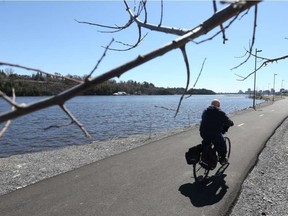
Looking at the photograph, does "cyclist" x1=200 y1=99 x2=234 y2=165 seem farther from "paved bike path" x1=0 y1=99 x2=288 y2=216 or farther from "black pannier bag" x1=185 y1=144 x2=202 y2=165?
"paved bike path" x1=0 y1=99 x2=288 y2=216

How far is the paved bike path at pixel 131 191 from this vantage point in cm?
762

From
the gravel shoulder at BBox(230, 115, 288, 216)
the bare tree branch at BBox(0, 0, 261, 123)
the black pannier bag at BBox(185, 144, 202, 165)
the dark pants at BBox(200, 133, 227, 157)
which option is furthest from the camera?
the dark pants at BBox(200, 133, 227, 157)

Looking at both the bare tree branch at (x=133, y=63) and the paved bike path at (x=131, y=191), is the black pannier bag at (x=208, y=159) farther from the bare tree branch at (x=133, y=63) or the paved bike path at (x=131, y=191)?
the bare tree branch at (x=133, y=63)

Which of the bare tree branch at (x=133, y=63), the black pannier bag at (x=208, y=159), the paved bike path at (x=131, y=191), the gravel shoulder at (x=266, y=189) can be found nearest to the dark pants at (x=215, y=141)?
the black pannier bag at (x=208, y=159)

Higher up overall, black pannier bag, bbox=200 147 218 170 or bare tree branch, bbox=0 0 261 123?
bare tree branch, bbox=0 0 261 123

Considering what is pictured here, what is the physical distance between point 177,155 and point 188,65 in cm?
1206

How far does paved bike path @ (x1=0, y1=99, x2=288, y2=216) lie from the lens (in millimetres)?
7625

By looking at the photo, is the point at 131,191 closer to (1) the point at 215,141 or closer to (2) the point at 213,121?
(1) the point at 215,141

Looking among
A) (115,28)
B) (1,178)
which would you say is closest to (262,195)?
(115,28)

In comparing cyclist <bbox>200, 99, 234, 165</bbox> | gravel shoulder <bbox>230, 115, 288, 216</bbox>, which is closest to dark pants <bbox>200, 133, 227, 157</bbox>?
cyclist <bbox>200, 99, 234, 165</bbox>

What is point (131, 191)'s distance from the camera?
8.79 metres

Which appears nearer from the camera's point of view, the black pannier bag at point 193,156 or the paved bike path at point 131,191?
the paved bike path at point 131,191

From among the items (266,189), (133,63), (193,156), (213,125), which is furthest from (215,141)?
(133,63)

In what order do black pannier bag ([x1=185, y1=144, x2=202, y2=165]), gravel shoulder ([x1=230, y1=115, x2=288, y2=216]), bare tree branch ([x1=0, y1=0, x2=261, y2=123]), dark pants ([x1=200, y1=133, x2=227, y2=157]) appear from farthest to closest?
dark pants ([x1=200, y1=133, x2=227, y2=157]), black pannier bag ([x1=185, y1=144, x2=202, y2=165]), gravel shoulder ([x1=230, y1=115, x2=288, y2=216]), bare tree branch ([x1=0, y1=0, x2=261, y2=123])
